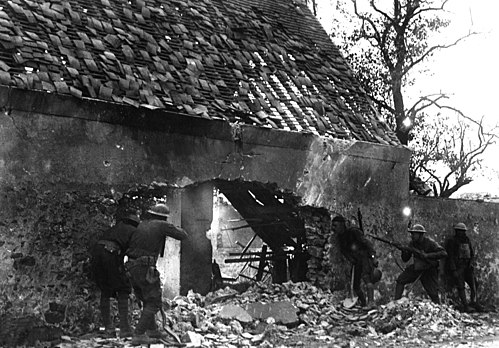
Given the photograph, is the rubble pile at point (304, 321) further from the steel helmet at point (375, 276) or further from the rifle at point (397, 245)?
the rifle at point (397, 245)

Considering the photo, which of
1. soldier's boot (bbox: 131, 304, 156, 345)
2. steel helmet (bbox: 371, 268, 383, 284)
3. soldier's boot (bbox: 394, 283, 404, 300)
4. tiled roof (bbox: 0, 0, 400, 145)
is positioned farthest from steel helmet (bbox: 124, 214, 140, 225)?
soldier's boot (bbox: 394, 283, 404, 300)

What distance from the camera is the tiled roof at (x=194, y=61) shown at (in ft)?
25.6

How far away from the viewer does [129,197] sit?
8.18 metres

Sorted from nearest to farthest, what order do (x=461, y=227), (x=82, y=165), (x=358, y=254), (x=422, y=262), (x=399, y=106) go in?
(x=82, y=165) < (x=422, y=262) < (x=358, y=254) < (x=461, y=227) < (x=399, y=106)

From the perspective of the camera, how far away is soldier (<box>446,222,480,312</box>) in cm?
1156

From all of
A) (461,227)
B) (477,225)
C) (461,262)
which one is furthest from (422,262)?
(477,225)

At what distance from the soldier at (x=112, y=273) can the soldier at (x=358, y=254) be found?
14.0 feet

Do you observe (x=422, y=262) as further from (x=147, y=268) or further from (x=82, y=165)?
(x=82, y=165)

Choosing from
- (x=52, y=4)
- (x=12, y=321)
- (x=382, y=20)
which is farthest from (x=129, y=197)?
(x=382, y=20)

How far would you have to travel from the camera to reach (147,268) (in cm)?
712

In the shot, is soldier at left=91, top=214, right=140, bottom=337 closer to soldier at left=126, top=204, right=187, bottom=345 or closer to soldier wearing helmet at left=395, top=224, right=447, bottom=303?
soldier at left=126, top=204, right=187, bottom=345

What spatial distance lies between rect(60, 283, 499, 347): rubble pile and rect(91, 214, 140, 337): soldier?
16.5 inches

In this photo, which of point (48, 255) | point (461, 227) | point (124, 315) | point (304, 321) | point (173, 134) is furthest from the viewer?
point (461, 227)

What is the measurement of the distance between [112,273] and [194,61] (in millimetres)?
3843
